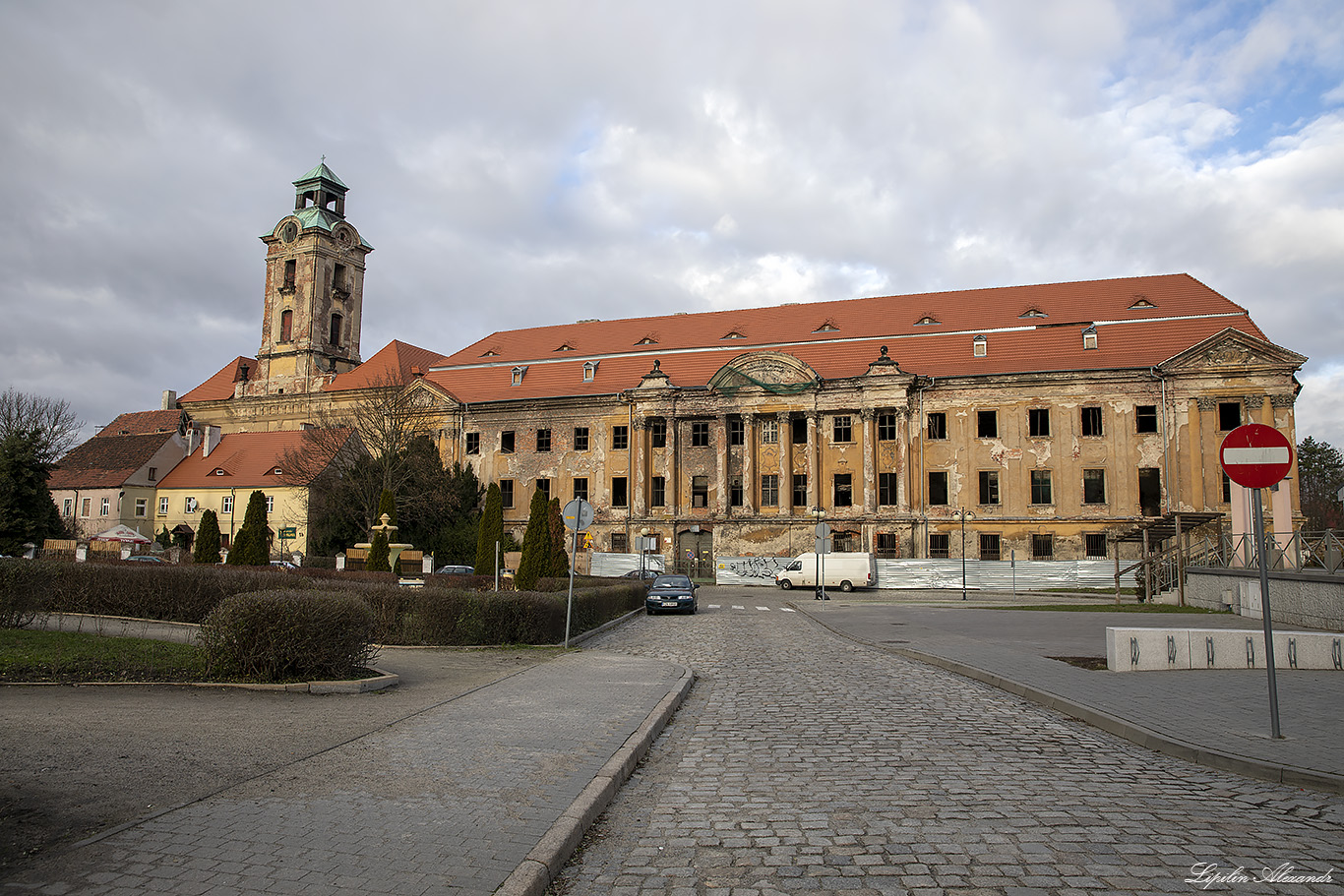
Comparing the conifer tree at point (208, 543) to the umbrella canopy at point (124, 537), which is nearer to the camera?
the conifer tree at point (208, 543)

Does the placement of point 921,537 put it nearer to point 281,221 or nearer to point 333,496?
point 333,496

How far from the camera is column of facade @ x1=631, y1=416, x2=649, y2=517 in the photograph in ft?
184

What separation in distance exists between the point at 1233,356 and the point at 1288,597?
31.9 meters

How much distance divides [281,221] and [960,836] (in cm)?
7904

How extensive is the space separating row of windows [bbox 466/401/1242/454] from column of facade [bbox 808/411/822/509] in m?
0.68

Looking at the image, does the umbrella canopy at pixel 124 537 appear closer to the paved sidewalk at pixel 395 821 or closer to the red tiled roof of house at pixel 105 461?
the red tiled roof of house at pixel 105 461

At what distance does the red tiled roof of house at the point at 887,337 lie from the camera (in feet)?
165

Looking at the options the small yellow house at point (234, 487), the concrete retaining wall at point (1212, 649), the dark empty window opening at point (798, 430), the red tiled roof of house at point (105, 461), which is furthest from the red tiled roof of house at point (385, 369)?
the concrete retaining wall at point (1212, 649)

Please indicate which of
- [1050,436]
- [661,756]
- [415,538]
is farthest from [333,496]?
[661,756]

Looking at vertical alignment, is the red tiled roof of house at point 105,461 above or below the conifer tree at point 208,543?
above

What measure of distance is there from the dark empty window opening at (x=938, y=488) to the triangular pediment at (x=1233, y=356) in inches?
531

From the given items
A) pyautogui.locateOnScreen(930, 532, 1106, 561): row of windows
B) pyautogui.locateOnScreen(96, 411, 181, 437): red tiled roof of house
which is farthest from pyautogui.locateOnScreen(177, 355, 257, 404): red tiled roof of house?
pyautogui.locateOnScreen(930, 532, 1106, 561): row of windows

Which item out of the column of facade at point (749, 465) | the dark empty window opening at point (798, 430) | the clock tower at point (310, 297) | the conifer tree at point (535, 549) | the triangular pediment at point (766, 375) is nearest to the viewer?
the conifer tree at point (535, 549)

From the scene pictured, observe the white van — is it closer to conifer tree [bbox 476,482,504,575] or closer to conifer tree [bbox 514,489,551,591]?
conifer tree [bbox 476,482,504,575]
